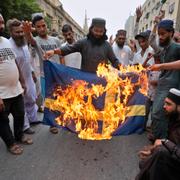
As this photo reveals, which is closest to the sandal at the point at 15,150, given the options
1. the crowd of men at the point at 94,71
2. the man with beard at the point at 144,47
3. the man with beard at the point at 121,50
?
the crowd of men at the point at 94,71

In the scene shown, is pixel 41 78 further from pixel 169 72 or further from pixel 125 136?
pixel 169 72

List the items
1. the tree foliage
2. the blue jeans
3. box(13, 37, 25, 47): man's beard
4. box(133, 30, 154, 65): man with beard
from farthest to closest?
the tree foliage, box(133, 30, 154, 65): man with beard, box(13, 37, 25, 47): man's beard, the blue jeans

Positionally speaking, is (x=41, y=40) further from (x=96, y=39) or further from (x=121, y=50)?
(x=121, y=50)

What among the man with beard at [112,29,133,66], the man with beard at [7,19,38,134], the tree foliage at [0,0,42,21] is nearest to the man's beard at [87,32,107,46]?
the man with beard at [7,19,38,134]

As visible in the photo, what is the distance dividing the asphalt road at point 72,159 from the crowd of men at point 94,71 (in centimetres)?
24

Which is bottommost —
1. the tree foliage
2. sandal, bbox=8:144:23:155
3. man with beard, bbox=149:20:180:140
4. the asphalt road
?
the asphalt road

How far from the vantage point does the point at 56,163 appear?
3.64 metres

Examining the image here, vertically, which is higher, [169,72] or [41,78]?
[169,72]

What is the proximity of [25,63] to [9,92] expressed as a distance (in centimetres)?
97

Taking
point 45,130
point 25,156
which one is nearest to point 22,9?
point 45,130

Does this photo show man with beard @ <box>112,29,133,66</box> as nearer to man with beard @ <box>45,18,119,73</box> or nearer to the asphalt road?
man with beard @ <box>45,18,119,73</box>

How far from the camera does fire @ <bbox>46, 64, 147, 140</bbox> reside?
168 inches

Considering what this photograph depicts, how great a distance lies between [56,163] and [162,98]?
191 cm

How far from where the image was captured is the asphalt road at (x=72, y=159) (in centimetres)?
335
